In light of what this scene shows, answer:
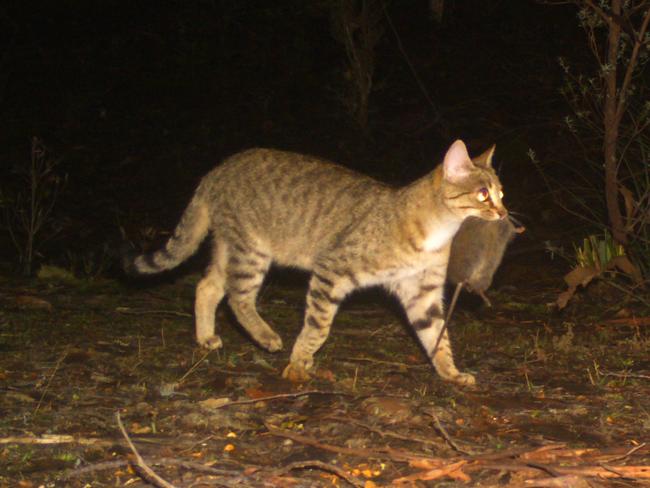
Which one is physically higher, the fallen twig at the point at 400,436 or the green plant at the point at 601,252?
the green plant at the point at 601,252

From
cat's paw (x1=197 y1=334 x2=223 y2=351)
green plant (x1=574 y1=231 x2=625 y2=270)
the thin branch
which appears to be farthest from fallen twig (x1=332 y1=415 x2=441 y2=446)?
the thin branch

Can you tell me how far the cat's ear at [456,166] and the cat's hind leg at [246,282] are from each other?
145cm

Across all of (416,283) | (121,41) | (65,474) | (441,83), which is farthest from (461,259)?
(121,41)

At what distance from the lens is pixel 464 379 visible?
4973 millimetres

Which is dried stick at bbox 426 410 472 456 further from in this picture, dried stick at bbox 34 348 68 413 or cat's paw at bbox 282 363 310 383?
dried stick at bbox 34 348 68 413

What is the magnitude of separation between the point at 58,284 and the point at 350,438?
14.8 ft

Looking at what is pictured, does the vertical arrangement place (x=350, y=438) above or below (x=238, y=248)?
below

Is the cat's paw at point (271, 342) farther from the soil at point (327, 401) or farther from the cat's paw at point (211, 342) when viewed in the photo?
the cat's paw at point (211, 342)

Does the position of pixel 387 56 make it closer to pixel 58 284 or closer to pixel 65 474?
pixel 58 284

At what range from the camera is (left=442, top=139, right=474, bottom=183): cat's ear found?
5.12m

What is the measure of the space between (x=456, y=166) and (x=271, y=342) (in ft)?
5.33

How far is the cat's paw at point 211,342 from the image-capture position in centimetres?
572

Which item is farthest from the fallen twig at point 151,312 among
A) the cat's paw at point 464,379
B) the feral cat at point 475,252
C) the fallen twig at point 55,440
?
the fallen twig at point 55,440

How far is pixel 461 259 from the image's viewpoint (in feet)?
22.4
